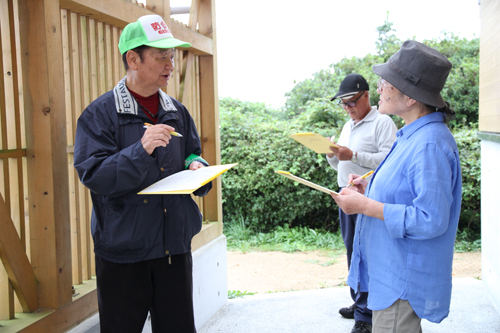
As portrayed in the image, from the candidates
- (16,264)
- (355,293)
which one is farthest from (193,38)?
(355,293)

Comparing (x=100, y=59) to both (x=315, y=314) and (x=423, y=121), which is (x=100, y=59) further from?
(x=315, y=314)

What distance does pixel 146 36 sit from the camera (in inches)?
82.8

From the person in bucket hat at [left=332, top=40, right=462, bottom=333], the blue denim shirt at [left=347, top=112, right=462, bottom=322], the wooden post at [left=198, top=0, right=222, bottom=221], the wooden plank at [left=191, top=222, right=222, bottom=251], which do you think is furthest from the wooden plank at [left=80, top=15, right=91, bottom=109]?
the blue denim shirt at [left=347, top=112, right=462, bottom=322]

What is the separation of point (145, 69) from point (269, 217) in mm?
6135

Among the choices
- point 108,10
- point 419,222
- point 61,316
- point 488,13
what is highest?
point 488,13

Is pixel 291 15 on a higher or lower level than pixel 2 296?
higher

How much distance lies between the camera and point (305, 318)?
12.5 feet

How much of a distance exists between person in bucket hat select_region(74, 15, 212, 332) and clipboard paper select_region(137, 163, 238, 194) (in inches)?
4.0

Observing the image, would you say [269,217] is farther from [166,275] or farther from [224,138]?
[166,275]

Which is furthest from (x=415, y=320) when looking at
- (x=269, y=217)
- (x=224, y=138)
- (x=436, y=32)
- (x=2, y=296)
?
(x=436, y=32)

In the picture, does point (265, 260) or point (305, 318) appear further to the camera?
point (265, 260)

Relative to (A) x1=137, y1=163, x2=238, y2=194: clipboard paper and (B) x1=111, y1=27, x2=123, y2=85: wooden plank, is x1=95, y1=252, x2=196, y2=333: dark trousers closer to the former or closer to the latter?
(A) x1=137, y1=163, x2=238, y2=194: clipboard paper

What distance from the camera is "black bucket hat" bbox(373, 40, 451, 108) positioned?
1.85 m

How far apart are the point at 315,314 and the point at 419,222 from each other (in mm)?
2440
